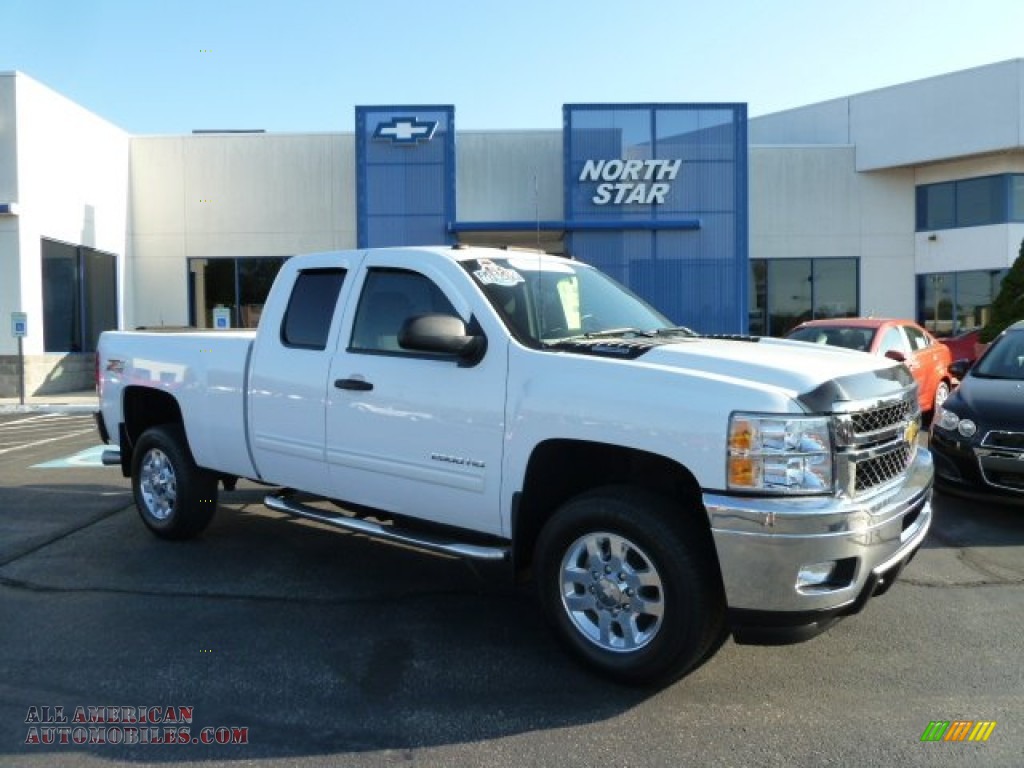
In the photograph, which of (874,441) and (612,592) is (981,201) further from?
(612,592)

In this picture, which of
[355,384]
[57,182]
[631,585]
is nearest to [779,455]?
[631,585]

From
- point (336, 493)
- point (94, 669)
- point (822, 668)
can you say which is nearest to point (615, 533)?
point (822, 668)

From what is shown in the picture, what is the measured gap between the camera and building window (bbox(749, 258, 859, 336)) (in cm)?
2566

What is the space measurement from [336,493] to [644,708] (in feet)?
7.19

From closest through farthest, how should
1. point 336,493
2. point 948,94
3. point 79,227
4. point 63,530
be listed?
point 336,493
point 63,530
point 79,227
point 948,94

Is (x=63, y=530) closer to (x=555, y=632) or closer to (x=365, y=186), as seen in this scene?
(x=555, y=632)

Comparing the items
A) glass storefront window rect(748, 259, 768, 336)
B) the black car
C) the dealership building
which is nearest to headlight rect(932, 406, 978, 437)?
the black car

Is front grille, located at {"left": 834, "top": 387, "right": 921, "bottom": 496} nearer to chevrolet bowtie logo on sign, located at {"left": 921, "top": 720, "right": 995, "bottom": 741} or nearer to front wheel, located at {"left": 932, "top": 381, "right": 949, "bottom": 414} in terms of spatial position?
chevrolet bowtie logo on sign, located at {"left": 921, "top": 720, "right": 995, "bottom": 741}

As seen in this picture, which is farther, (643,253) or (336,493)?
(643,253)

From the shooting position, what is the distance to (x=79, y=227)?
21.4m

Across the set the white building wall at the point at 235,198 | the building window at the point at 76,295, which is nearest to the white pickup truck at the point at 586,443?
the building window at the point at 76,295

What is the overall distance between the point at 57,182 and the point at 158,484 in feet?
57.0

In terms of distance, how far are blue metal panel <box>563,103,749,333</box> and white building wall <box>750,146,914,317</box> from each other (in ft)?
11.6

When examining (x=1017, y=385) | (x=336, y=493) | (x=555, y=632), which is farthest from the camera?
(x=1017, y=385)
